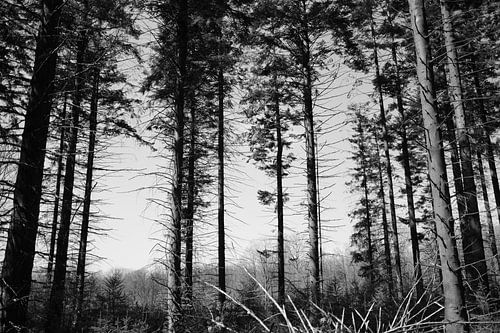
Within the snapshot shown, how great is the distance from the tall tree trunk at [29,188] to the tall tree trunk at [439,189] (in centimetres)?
582

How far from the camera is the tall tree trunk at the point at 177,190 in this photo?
5809 millimetres

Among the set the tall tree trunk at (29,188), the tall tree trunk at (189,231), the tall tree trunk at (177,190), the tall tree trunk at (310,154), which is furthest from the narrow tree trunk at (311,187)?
the tall tree trunk at (29,188)

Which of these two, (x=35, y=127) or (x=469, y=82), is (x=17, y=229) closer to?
(x=35, y=127)

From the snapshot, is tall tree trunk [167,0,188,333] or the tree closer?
tall tree trunk [167,0,188,333]

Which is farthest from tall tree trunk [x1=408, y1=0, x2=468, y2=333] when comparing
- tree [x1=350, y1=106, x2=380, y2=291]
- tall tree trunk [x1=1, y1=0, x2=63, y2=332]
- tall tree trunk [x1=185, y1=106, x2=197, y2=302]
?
tree [x1=350, y1=106, x2=380, y2=291]

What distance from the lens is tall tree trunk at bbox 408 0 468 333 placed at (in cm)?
425

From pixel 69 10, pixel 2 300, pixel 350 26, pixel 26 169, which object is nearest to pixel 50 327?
pixel 2 300

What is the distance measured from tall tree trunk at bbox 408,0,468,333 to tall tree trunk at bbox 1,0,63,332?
582 centimetres

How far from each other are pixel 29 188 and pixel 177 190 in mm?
2611

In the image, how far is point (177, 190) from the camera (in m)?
6.62

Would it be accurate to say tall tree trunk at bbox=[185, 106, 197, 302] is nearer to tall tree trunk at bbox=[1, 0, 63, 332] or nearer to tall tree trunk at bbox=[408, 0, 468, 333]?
tall tree trunk at bbox=[1, 0, 63, 332]

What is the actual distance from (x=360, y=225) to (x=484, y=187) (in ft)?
30.1

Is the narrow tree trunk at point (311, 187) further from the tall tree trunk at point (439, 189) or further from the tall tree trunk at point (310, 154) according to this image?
the tall tree trunk at point (439, 189)

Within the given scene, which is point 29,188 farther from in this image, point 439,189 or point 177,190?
point 439,189
